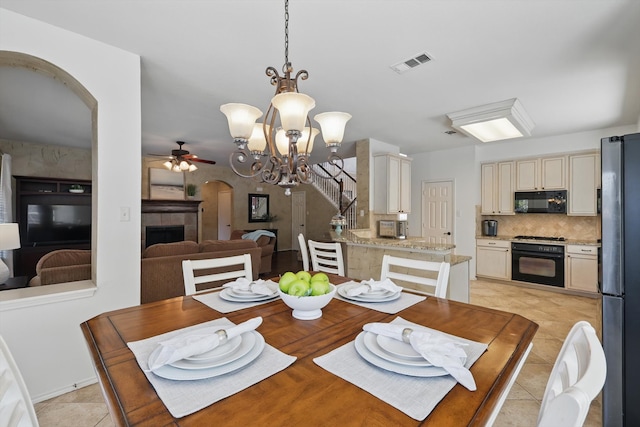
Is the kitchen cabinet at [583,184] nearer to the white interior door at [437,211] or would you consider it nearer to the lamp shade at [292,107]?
the white interior door at [437,211]

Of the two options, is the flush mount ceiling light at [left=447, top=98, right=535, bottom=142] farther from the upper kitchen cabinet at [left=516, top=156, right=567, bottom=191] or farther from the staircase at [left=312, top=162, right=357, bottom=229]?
the staircase at [left=312, top=162, right=357, bottom=229]

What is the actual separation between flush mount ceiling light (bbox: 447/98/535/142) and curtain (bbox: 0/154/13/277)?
7.27 meters

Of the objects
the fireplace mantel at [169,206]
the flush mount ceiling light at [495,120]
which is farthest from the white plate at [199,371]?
the fireplace mantel at [169,206]

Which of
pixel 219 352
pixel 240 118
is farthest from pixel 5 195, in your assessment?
pixel 219 352

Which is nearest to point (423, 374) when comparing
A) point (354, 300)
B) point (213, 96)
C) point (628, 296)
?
point (354, 300)

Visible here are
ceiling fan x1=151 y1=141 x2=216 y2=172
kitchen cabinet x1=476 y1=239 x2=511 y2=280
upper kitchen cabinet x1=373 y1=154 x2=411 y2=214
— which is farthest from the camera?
ceiling fan x1=151 y1=141 x2=216 y2=172

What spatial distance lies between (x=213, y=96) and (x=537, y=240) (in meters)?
5.42

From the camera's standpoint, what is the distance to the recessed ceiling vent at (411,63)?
2.39 m

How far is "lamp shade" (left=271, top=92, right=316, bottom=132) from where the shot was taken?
1.58m

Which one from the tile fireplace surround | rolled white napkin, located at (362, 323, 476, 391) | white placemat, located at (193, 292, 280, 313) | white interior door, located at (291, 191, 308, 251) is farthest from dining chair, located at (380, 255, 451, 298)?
white interior door, located at (291, 191, 308, 251)

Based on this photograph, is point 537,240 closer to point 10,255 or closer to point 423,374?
Result: point 423,374

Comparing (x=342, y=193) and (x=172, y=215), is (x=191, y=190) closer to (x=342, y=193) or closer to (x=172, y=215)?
(x=172, y=215)

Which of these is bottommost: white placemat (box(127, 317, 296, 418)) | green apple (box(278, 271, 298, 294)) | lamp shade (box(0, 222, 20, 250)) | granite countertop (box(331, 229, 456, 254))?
white placemat (box(127, 317, 296, 418))

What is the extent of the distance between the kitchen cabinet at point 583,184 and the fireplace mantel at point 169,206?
791 cm
